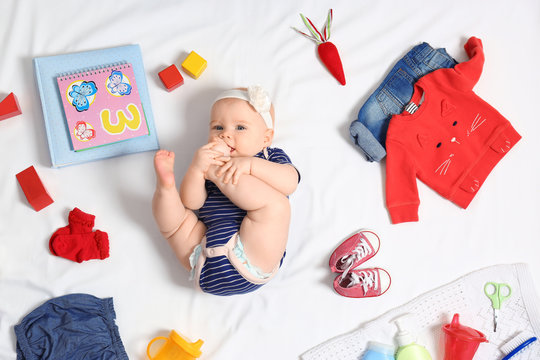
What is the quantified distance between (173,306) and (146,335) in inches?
4.2

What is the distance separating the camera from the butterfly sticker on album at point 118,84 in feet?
4.59

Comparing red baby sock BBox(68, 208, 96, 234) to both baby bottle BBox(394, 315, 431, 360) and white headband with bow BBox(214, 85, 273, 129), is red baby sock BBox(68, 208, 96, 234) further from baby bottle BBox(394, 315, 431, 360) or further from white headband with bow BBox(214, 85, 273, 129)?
baby bottle BBox(394, 315, 431, 360)

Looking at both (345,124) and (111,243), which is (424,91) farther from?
(111,243)

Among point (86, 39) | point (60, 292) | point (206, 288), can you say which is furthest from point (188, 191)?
point (86, 39)

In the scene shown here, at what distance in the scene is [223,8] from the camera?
1.49m

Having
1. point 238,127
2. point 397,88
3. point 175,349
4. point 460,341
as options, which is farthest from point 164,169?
point 460,341

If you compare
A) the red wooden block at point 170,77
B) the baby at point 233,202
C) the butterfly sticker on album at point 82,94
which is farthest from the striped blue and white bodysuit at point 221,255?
the butterfly sticker on album at point 82,94

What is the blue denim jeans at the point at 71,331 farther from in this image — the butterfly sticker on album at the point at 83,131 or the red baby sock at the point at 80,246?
the butterfly sticker on album at the point at 83,131

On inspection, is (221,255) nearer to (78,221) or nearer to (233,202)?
(233,202)

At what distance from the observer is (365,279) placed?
4.51ft

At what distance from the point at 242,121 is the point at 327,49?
17.0 inches

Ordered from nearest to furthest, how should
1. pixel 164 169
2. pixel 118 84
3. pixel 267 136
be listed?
pixel 164 169 < pixel 267 136 < pixel 118 84

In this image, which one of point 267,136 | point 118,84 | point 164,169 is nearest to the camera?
point 164,169

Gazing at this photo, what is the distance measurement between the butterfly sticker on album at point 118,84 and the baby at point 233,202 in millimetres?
313
